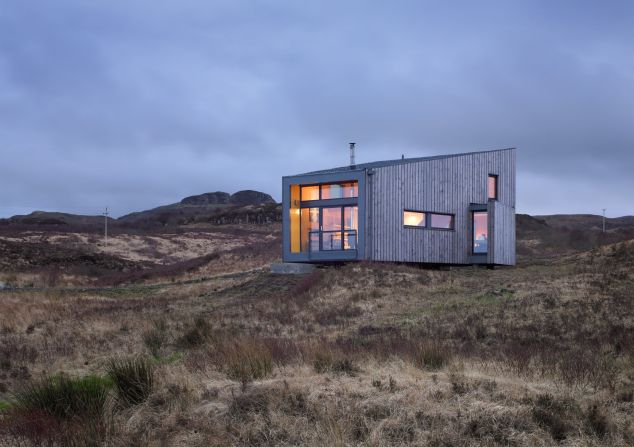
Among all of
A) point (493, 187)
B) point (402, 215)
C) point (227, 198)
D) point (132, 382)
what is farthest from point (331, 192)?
point (227, 198)

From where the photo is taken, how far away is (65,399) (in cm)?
777

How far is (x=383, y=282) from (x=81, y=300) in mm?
11944

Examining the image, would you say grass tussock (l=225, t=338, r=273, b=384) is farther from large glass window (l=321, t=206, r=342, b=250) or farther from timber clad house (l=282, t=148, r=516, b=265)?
large glass window (l=321, t=206, r=342, b=250)

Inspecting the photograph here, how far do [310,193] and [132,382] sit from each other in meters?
20.3

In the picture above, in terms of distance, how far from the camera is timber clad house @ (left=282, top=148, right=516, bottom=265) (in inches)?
1043

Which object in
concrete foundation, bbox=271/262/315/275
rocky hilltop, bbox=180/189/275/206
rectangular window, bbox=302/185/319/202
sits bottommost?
concrete foundation, bbox=271/262/315/275

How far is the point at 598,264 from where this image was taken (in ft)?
78.0

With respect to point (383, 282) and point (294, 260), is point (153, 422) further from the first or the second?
point (294, 260)

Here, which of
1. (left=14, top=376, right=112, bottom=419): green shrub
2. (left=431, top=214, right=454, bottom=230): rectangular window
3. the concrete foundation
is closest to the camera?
(left=14, top=376, right=112, bottom=419): green shrub

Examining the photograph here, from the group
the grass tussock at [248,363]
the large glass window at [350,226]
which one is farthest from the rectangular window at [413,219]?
the grass tussock at [248,363]

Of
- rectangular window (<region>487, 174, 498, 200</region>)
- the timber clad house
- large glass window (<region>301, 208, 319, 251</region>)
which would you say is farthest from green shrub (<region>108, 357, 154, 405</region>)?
rectangular window (<region>487, 174, 498, 200</region>)

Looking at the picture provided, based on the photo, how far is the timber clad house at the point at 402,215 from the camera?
86.9 feet

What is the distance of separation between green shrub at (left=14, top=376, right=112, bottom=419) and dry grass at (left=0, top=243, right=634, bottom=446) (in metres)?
0.29

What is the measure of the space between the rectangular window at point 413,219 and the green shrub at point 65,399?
20810 millimetres
